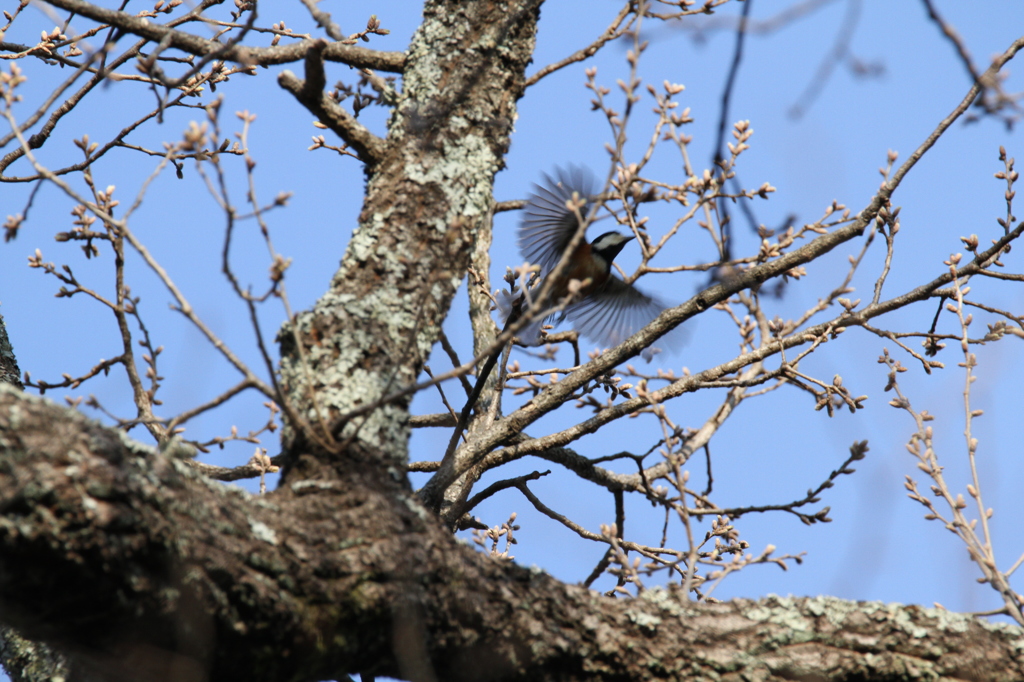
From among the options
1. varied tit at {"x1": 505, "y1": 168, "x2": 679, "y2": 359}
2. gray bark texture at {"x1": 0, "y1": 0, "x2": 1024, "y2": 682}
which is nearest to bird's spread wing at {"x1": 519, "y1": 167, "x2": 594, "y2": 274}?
varied tit at {"x1": 505, "y1": 168, "x2": 679, "y2": 359}

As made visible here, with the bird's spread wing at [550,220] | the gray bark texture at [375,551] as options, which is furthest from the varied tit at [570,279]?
the gray bark texture at [375,551]

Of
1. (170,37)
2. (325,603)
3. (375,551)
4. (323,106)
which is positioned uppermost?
(170,37)

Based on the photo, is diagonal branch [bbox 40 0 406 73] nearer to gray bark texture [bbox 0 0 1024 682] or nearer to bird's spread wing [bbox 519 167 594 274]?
gray bark texture [bbox 0 0 1024 682]

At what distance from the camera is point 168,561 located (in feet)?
4.51

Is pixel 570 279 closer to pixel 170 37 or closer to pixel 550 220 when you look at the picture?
pixel 550 220

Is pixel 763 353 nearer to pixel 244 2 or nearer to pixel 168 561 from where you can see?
pixel 168 561

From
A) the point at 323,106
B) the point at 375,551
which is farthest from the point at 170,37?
the point at 375,551

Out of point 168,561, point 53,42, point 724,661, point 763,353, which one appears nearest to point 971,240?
point 763,353

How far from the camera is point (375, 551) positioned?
1.59 metres

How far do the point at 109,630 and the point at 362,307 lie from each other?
883mm

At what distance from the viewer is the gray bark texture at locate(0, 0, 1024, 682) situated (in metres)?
1.33

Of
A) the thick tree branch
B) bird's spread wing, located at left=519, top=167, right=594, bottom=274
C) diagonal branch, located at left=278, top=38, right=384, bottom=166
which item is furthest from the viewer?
bird's spread wing, located at left=519, top=167, right=594, bottom=274

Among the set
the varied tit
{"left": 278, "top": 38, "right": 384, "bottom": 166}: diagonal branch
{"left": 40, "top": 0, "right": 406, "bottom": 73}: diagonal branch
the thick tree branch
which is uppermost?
the varied tit

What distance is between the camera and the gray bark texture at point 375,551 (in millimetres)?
1334
